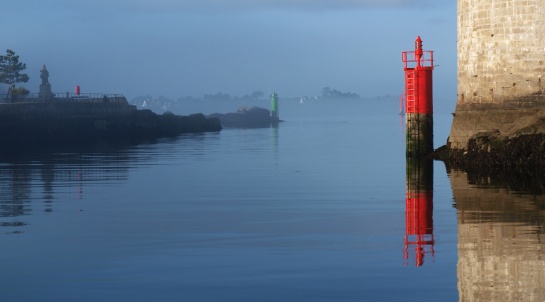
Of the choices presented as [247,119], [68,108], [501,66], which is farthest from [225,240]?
[247,119]

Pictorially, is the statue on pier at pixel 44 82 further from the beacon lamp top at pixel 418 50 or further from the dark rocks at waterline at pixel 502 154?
→ the dark rocks at waterline at pixel 502 154

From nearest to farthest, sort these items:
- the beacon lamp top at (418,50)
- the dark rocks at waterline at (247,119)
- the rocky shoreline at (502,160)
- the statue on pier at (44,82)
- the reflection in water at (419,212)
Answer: the reflection in water at (419,212) < the rocky shoreline at (502,160) < the beacon lamp top at (418,50) < the statue on pier at (44,82) < the dark rocks at waterline at (247,119)

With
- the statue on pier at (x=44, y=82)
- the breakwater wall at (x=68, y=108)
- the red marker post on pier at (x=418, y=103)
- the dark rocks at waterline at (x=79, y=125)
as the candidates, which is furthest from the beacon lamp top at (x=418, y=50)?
the statue on pier at (x=44, y=82)

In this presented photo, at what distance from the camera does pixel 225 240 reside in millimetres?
12047

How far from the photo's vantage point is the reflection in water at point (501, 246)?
351 inches

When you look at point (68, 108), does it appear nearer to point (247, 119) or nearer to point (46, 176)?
point (46, 176)

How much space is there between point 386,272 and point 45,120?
152 ft

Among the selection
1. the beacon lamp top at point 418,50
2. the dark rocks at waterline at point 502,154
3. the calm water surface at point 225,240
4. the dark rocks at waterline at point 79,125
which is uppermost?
the beacon lamp top at point 418,50

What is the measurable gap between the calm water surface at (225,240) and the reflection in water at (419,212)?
0.09 m

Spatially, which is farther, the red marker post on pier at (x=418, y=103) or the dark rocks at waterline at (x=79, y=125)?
the dark rocks at waterline at (x=79, y=125)

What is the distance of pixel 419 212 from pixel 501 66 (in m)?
9.16

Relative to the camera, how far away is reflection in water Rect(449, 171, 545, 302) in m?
8.91

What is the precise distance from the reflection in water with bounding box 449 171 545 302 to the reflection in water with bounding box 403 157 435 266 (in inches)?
14.4

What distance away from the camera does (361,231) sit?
12.8m
